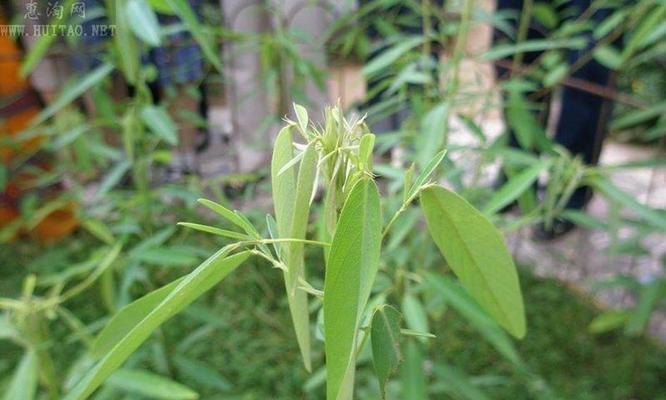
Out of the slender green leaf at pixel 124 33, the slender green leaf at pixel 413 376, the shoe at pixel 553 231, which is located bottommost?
the shoe at pixel 553 231

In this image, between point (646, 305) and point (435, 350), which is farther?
point (435, 350)

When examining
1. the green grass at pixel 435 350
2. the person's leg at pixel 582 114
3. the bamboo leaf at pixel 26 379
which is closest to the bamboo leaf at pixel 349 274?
the bamboo leaf at pixel 26 379

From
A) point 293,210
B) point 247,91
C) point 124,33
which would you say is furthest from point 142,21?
point 247,91

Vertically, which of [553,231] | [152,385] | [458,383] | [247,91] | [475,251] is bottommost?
[553,231]

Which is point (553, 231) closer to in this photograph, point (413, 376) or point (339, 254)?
point (413, 376)

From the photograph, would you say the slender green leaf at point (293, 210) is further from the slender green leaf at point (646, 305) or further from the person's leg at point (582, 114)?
the person's leg at point (582, 114)

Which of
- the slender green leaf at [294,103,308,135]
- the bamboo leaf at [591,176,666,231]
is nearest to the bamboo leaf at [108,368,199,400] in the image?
the slender green leaf at [294,103,308,135]

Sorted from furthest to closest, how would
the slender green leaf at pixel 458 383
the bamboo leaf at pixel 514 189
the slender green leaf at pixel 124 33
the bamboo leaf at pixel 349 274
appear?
the slender green leaf at pixel 458 383 → the slender green leaf at pixel 124 33 → the bamboo leaf at pixel 514 189 → the bamboo leaf at pixel 349 274

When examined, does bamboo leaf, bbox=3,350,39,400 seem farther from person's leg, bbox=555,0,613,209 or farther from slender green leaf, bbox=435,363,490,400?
person's leg, bbox=555,0,613,209

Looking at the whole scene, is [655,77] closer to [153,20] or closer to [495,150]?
[495,150]
